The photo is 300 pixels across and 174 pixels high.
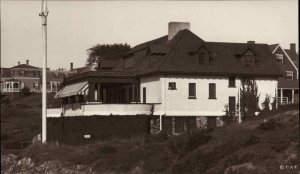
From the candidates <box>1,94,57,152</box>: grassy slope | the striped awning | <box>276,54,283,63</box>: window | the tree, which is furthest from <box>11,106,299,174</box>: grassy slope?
the tree

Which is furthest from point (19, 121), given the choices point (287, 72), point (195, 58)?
point (287, 72)

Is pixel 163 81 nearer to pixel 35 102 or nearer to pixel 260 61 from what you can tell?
pixel 260 61

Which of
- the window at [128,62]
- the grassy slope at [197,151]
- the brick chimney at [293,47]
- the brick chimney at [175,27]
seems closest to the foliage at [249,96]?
the brick chimney at [175,27]

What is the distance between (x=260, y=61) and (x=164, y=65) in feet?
36.5

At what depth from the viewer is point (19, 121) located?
83.9m

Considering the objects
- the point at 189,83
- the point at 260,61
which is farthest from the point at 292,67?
the point at 189,83

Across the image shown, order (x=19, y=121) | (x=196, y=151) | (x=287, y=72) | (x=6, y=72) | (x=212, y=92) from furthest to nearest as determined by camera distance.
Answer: (x=6, y=72)
(x=287, y=72)
(x=19, y=121)
(x=212, y=92)
(x=196, y=151)

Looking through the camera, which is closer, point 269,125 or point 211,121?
point 269,125

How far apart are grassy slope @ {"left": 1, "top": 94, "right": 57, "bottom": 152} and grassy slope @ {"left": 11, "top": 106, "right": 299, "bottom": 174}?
1600 cm

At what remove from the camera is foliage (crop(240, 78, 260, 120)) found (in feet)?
191

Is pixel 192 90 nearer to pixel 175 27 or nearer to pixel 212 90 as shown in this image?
pixel 212 90

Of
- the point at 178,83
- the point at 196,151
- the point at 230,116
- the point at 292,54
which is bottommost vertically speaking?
the point at 196,151

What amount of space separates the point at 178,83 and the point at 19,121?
34.3 m

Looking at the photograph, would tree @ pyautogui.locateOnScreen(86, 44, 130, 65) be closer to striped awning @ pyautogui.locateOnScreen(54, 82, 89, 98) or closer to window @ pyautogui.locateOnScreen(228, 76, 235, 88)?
striped awning @ pyautogui.locateOnScreen(54, 82, 89, 98)
